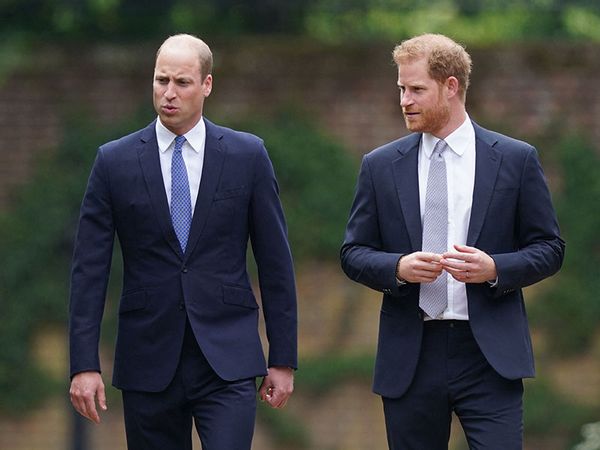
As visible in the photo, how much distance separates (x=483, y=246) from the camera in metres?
5.52

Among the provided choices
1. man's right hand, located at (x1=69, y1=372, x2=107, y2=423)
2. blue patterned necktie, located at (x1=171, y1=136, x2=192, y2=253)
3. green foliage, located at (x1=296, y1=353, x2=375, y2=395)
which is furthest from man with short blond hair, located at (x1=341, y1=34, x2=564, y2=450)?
green foliage, located at (x1=296, y1=353, x2=375, y2=395)

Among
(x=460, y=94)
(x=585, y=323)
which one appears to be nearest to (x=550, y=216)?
(x=460, y=94)

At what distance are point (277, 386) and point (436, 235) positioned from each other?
82 centimetres

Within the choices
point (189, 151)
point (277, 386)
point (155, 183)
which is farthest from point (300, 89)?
point (277, 386)

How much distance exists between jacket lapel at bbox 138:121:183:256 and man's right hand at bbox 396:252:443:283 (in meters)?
0.83

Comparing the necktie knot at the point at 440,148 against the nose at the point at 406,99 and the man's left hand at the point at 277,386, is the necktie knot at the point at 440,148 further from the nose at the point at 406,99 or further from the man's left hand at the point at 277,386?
the man's left hand at the point at 277,386

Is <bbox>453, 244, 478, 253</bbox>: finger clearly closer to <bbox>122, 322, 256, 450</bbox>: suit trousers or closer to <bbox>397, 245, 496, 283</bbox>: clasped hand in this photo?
<bbox>397, 245, 496, 283</bbox>: clasped hand

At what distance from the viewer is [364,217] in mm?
5699

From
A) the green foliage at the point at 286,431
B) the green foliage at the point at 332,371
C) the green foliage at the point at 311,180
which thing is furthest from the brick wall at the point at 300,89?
the green foliage at the point at 286,431

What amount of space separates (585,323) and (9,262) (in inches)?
149

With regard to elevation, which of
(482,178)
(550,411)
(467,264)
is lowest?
(550,411)

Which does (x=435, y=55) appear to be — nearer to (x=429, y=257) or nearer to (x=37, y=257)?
(x=429, y=257)

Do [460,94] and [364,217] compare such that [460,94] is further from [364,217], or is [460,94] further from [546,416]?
[546,416]

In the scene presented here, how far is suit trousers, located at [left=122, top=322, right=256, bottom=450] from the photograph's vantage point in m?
5.46
